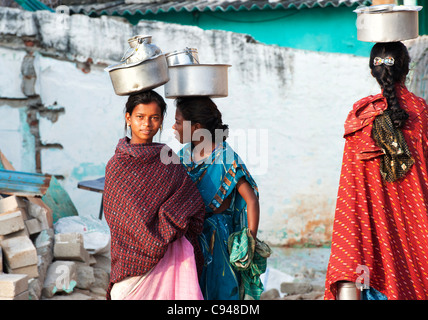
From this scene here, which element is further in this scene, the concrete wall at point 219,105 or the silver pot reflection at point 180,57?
the concrete wall at point 219,105

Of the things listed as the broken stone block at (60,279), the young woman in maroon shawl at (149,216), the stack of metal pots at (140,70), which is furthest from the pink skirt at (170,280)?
the broken stone block at (60,279)

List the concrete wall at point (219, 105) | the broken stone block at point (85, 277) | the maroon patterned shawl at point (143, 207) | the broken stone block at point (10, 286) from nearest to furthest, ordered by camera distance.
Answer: the maroon patterned shawl at point (143, 207), the broken stone block at point (10, 286), the broken stone block at point (85, 277), the concrete wall at point (219, 105)

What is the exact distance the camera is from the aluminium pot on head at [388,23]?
10.6 feet

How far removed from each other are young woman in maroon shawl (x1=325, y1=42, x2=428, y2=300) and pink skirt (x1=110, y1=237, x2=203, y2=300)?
63 cm

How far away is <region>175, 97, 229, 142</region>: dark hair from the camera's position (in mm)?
3523

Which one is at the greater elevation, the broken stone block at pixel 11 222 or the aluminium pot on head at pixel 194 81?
the aluminium pot on head at pixel 194 81

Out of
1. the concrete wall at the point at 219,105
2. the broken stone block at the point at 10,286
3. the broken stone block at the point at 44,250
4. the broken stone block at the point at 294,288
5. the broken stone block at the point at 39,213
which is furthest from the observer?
the concrete wall at the point at 219,105

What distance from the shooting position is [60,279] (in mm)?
5398

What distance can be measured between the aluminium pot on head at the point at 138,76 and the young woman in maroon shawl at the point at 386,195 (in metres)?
0.94

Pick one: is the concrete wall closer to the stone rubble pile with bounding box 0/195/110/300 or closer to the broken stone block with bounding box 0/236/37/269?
the stone rubble pile with bounding box 0/195/110/300

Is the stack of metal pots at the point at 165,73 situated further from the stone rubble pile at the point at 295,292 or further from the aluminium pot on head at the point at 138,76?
the stone rubble pile at the point at 295,292

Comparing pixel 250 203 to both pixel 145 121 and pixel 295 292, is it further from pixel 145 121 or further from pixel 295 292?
pixel 295 292

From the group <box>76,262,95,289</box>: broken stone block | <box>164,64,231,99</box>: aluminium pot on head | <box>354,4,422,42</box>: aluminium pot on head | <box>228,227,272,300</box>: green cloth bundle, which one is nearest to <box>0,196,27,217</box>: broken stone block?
<box>76,262,95,289</box>: broken stone block

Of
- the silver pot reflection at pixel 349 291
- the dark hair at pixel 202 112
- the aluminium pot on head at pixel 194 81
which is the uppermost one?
the aluminium pot on head at pixel 194 81
